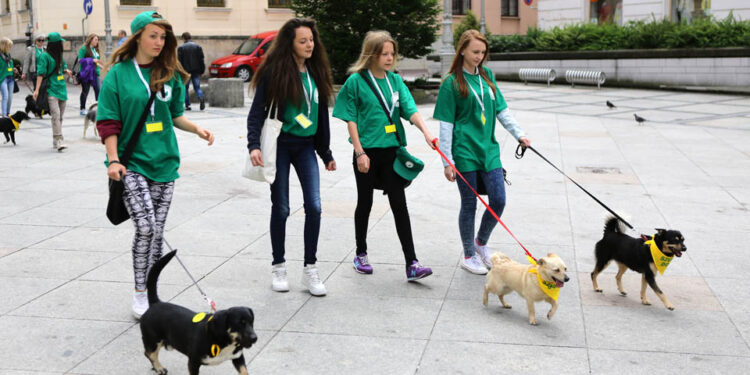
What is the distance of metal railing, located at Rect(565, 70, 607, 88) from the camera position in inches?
987

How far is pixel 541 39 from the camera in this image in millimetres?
29594

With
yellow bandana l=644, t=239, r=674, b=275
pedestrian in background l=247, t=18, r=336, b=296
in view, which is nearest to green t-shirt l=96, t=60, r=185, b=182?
pedestrian in background l=247, t=18, r=336, b=296

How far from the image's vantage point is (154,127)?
4508 mm

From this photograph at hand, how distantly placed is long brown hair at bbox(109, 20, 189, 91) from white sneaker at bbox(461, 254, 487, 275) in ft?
8.38

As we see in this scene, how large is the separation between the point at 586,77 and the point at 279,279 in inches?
875

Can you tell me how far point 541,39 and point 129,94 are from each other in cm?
2687

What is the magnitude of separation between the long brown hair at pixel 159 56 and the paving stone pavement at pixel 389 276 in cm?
147

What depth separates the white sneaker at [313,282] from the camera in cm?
515

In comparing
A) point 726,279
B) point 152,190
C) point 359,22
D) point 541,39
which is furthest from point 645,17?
point 152,190

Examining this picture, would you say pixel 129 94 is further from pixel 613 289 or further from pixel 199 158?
pixel 199 158

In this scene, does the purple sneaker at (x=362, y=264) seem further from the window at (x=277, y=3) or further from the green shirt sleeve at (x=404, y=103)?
the window at (x=277, y=3)

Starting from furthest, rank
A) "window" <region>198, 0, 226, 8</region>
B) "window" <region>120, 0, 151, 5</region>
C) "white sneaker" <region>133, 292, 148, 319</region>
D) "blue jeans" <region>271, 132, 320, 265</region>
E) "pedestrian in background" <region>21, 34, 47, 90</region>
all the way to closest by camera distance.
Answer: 1. "window" <region>198, 0, 226, 8</region>
2. "window" <region>120, 0, 151, 5</region>
3. "pedestrian in background" <region>21, 34, 47, 90</region>
4. "blue jeans" <region>271, 132, 320, 265</region>
5. "white sneaker" <region>133, 292, 148, 319</region>

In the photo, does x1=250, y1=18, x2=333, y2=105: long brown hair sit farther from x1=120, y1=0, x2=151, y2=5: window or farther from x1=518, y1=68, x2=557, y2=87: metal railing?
x1=120, y1=0, x2=151, y2=5: window

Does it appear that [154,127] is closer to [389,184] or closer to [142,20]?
[142,20]
